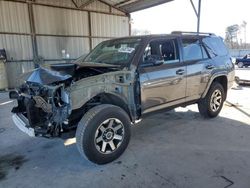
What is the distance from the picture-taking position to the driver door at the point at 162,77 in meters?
3.75

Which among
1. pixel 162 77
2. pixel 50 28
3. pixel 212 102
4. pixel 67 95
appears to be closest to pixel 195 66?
pixel 162 77

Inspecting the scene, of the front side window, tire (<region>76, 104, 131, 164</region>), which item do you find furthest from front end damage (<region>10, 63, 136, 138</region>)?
the front side window

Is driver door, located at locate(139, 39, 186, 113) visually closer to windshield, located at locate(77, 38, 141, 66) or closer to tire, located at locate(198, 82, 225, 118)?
windshield, located at locate(77, 38, 141, 66)

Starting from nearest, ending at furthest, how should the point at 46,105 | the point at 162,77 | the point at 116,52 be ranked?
the point at 46,105 → the point at 162,77 → the point at 116,52

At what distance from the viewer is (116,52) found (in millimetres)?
4133

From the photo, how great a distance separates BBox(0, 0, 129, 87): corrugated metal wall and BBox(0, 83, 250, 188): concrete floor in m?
7.48

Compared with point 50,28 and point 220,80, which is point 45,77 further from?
point 50,28

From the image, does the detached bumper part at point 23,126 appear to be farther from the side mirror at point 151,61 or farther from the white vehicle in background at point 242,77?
the white vehicle in background at point 242,77

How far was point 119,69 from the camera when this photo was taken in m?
3.54

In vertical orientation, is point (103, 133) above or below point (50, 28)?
below

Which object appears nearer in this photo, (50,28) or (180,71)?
(180,71)

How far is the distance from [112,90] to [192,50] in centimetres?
206

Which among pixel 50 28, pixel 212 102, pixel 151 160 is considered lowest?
pixel 151 160

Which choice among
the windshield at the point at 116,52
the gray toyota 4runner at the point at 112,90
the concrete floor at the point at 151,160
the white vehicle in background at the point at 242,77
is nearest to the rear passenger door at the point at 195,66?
the gray toyota 4runner at the point at 112,90
